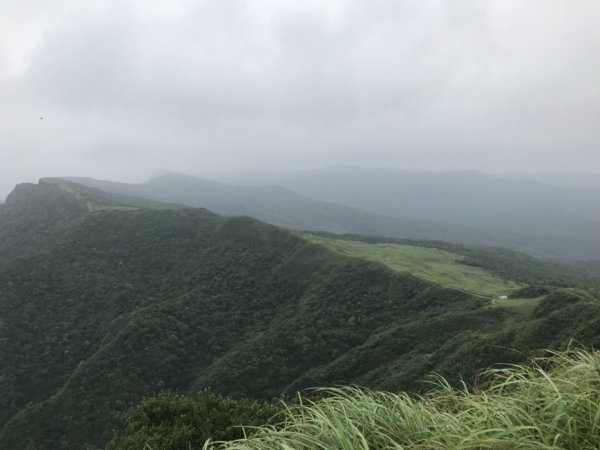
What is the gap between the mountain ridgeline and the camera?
124 feet

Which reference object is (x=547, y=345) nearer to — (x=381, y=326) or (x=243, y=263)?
(x=381, y=326)

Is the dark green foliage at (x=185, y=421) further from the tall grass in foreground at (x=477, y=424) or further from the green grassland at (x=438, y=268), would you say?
the green grassland at (x=438, y=268)

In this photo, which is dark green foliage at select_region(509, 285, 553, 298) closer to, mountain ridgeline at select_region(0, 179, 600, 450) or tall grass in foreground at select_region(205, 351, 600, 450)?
mountain ridgeline at select_region(0, 179, 600, 450)

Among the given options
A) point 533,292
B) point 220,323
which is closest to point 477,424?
point 533,292

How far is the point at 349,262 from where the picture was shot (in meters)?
61.3

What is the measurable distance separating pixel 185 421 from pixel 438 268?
55.1 metres

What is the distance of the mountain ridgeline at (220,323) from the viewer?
124ft

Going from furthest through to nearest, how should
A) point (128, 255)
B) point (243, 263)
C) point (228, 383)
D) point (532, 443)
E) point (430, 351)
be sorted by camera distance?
1. point (128, 255)
2. point (243, 263)
3. point (228, 383)
4. point (430, 351)
5. point (532, 443)

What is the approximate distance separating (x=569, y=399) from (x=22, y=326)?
65.8 meters

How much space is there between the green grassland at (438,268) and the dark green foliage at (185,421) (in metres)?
39.2

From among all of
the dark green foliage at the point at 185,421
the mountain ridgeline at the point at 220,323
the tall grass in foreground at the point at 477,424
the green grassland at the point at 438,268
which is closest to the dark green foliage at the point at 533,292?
the mountain ridgeline at the point at 220,323

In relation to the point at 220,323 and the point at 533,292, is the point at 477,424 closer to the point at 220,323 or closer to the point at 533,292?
the point at 533,292

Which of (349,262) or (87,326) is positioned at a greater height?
(349,262)

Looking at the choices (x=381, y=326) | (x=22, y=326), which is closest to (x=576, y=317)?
(x=381, y=326)
